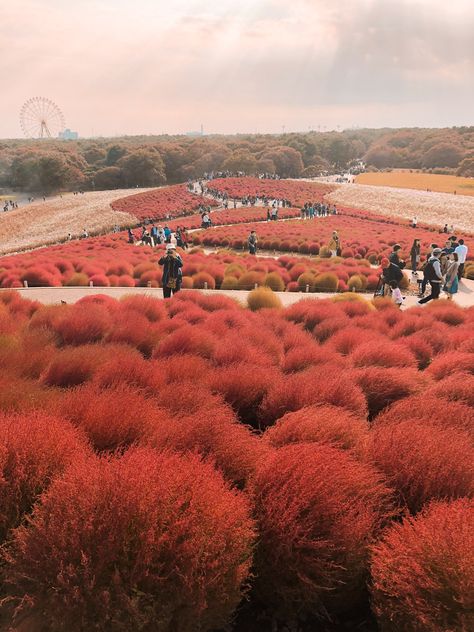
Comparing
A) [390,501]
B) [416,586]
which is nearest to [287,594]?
[416,586]

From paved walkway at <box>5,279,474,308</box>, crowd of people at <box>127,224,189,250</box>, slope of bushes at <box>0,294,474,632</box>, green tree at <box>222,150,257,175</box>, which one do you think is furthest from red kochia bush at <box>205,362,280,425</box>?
green tree at <box>222,150,257,175</box>

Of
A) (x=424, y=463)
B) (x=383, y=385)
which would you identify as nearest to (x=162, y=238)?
(x=383, y=385)

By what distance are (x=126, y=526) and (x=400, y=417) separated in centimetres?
310

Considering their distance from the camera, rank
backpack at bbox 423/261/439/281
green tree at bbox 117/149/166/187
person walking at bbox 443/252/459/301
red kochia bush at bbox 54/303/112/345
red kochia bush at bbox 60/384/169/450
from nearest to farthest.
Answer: red kochia bush at bbox 60/384/169/450 < red kochia bush at bbox 54/303/112/345 < backpack at bbox 423/261/439/281 < person walking at bbox 443/252/459/301 < green tree at bbox 117/149/166/187

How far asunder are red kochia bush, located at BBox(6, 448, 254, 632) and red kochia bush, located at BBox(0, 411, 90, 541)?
1.17ft

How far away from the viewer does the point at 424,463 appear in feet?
11.2

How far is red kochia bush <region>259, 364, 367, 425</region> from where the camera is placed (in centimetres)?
483

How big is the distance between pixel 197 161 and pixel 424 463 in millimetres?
108131

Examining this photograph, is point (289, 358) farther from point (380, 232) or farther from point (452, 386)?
point (380, 232)

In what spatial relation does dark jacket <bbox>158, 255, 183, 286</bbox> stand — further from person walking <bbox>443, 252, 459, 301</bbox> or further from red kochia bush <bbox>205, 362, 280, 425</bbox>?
person walking <bbox>443, 252, 459, 301</bbox>

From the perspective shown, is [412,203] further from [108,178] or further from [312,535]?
[108,178]

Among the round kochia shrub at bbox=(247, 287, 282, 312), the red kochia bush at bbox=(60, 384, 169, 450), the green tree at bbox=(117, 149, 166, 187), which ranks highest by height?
the green tree at bbox=(117, 149, 166, 187)

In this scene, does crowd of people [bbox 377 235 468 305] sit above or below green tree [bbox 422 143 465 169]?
below

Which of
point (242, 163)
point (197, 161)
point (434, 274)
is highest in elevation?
point (197, 161)
